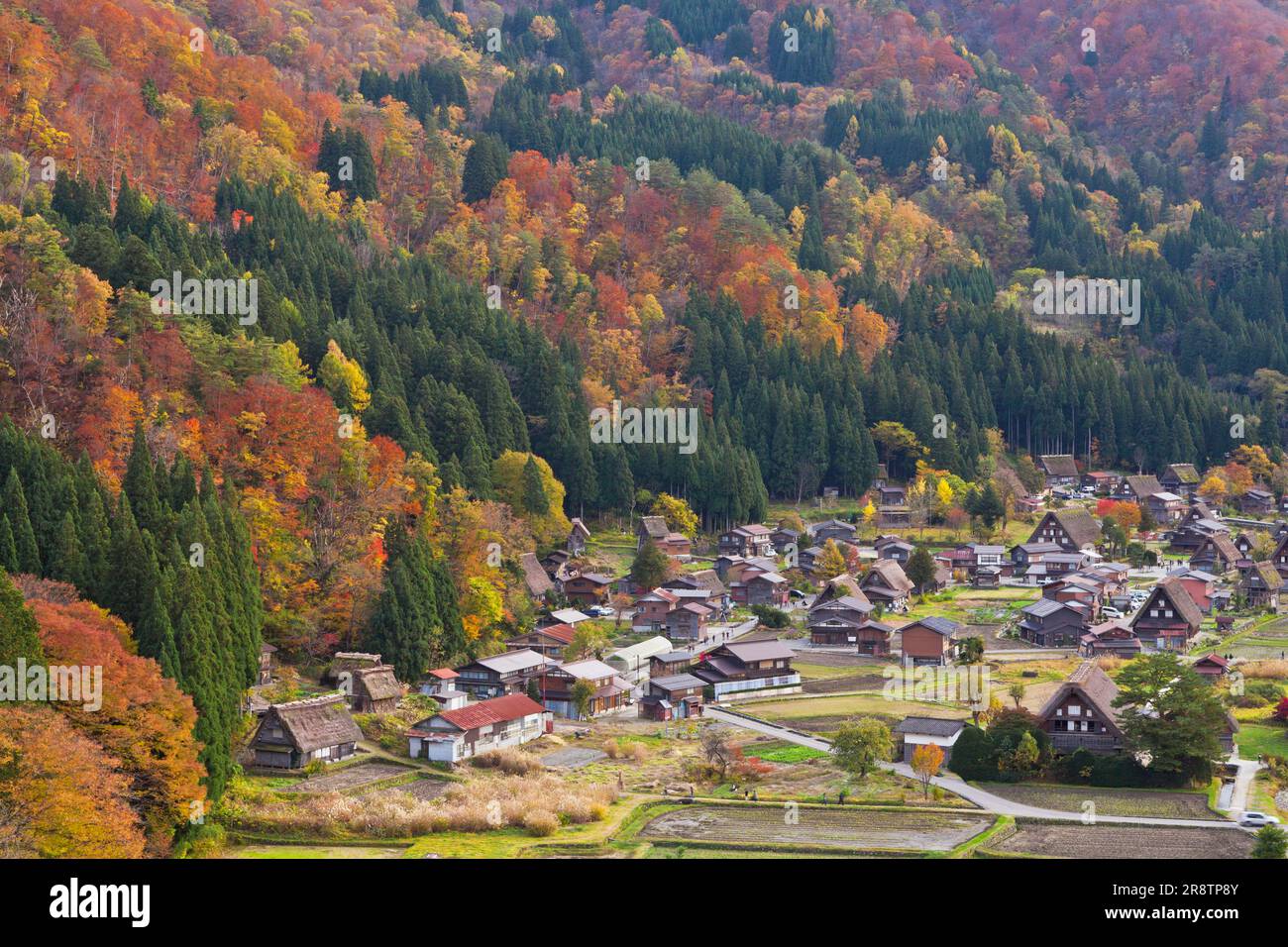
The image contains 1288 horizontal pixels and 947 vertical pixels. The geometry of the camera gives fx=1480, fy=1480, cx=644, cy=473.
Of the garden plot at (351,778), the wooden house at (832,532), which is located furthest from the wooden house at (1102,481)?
the garden plot at (351,778)

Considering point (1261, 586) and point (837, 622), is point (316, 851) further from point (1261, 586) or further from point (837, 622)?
point (1261, 586)

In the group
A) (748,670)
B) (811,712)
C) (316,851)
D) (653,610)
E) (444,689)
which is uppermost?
(653,610)

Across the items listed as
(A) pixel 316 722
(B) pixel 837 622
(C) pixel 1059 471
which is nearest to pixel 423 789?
(A) pixel 316 722

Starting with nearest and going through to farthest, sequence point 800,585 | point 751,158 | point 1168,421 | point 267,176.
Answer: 1. point 800,585
2. point 267,176
3. point 1168,421
4. point 751,158

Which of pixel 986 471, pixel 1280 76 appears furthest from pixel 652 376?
pixel 1280 76

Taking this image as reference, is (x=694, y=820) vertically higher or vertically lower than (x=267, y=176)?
lower

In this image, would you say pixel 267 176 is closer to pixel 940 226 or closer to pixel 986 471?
pixel 986 471
